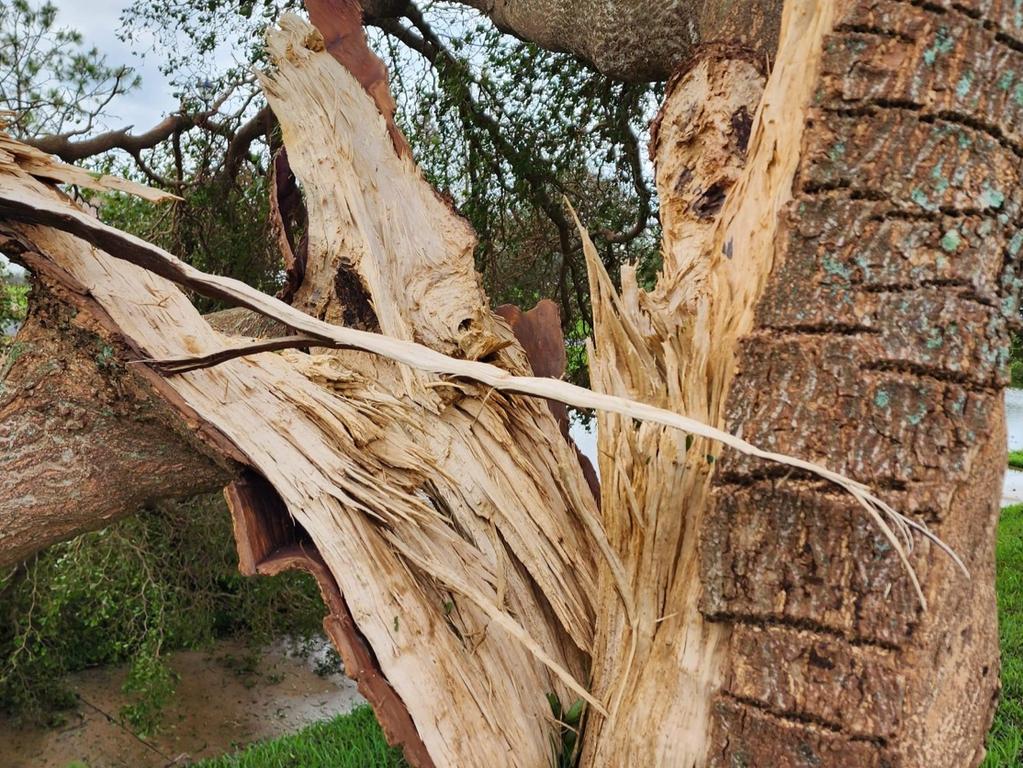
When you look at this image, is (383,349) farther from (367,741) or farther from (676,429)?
(367,741)

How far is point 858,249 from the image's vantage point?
1102 mm

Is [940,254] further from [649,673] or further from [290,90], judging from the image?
[290,90]

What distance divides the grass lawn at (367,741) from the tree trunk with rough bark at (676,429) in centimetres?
202

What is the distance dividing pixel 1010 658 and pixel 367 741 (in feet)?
9.54

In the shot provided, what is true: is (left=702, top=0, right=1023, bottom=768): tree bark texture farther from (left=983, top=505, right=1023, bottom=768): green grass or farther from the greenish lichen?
(left=983, top=505, right=1023, bottom=768): green grass

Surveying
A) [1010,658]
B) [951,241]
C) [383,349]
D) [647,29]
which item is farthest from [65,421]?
[1010,658]

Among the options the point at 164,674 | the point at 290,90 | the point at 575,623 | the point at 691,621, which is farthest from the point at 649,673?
the point at 164,674

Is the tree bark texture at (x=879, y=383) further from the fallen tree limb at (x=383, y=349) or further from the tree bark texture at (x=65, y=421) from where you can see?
the tree bark texture at (x=65, y=421)

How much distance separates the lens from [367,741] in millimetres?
3545

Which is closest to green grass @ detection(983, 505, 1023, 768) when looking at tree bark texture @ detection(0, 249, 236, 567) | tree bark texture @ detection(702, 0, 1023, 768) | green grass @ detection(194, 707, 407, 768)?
tree bark texture @ detection(702, 0, 1023, 768)

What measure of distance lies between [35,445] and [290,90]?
112 cm

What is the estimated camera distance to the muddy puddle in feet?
15.1

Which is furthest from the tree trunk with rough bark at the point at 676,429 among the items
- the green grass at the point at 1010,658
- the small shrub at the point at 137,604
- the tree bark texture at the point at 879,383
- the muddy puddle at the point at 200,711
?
the muddy puddle at the point at 200,711

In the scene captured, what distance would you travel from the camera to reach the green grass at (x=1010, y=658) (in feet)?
9.16
